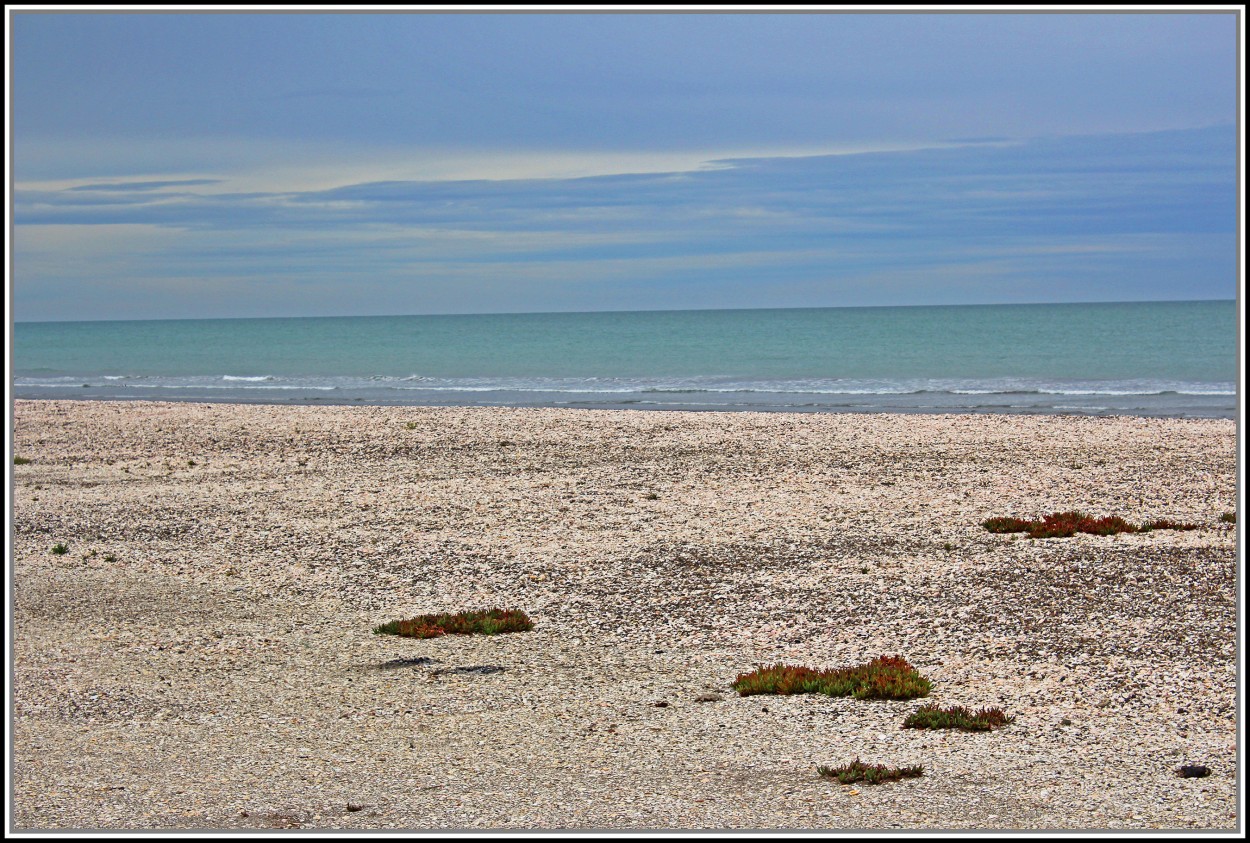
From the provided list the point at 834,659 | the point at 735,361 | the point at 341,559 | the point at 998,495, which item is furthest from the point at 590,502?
the point at 735,361

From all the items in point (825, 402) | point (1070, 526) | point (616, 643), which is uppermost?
point (825, 402)

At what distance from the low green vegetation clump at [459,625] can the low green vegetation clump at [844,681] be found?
2.54 meters

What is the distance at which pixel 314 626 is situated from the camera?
1115cm

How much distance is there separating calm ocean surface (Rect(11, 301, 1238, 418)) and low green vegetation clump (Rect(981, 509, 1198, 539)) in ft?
57.8

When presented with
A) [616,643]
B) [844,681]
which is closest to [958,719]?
[844,681]

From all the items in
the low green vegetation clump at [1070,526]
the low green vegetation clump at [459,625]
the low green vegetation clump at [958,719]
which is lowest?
the low green vegetation clump at [459,625]

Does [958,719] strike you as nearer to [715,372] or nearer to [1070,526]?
[1070,526]

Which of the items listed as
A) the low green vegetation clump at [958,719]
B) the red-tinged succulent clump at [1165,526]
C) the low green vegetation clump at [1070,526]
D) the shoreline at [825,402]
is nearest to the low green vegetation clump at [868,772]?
the low green vegetation clump at [958,719]

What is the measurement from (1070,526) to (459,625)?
7807 millimetres

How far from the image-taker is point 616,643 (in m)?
10.4

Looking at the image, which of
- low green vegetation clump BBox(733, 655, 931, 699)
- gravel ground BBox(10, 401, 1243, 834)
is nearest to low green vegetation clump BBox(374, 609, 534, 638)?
gravel ground BBox(10, 401, 1243, 834)

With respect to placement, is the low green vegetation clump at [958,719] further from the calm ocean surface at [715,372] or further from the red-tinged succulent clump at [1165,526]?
the calm ocean surface at [715,372]

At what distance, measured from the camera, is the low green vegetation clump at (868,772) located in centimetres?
691

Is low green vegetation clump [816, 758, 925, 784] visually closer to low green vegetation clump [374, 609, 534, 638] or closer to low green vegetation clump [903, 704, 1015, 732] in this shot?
low green vegetation clump [903, 704, 1015, 732]
